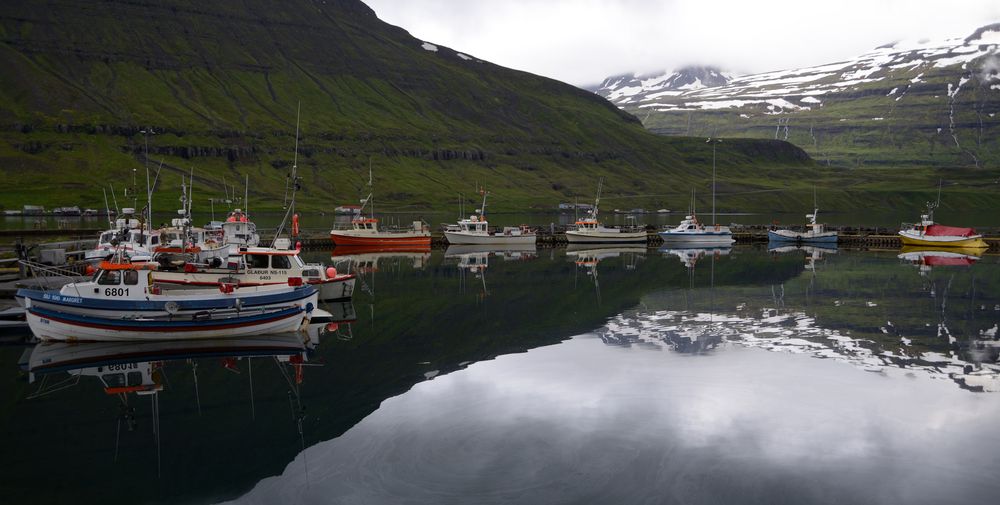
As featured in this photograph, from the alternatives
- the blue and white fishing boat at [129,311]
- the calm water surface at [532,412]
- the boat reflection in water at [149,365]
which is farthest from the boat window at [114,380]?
the blue and white fishing boat at [129,311]

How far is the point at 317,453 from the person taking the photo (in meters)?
21.5

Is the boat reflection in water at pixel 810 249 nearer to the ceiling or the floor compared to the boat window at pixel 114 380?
nearer to the ceiling

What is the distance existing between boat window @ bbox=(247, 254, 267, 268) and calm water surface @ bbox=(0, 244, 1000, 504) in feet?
16.1

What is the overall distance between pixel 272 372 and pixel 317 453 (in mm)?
9750

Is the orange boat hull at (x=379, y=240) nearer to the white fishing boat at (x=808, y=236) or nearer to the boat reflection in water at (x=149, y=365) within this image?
the white fishing boat at (x=808, y=236)

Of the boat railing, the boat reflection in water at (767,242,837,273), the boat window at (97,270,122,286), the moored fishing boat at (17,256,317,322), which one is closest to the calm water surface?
the moored fishing boat at (17,256,317,322)

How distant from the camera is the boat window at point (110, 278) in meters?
33.6

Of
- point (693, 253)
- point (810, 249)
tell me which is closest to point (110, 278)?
point (693, 253)

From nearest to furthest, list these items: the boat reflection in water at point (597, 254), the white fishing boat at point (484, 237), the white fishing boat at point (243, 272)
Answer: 1. the white fishing boat at point (243, 272)
2. the boat reflection in water at point (597, 254)
3. the white fishing boat at point (484, 237)

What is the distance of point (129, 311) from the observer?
3356cm

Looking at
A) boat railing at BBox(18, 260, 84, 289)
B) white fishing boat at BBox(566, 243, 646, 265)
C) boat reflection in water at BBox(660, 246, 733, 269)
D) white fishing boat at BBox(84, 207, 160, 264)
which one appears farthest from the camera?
white fishing boat at BBox(566, 243, 646, 265)

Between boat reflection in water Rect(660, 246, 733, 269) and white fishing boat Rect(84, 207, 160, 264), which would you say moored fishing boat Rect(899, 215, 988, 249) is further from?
white fishing boat Rect(84, 207, 160, 264)

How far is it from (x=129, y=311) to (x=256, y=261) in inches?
385

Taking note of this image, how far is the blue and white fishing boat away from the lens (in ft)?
109
